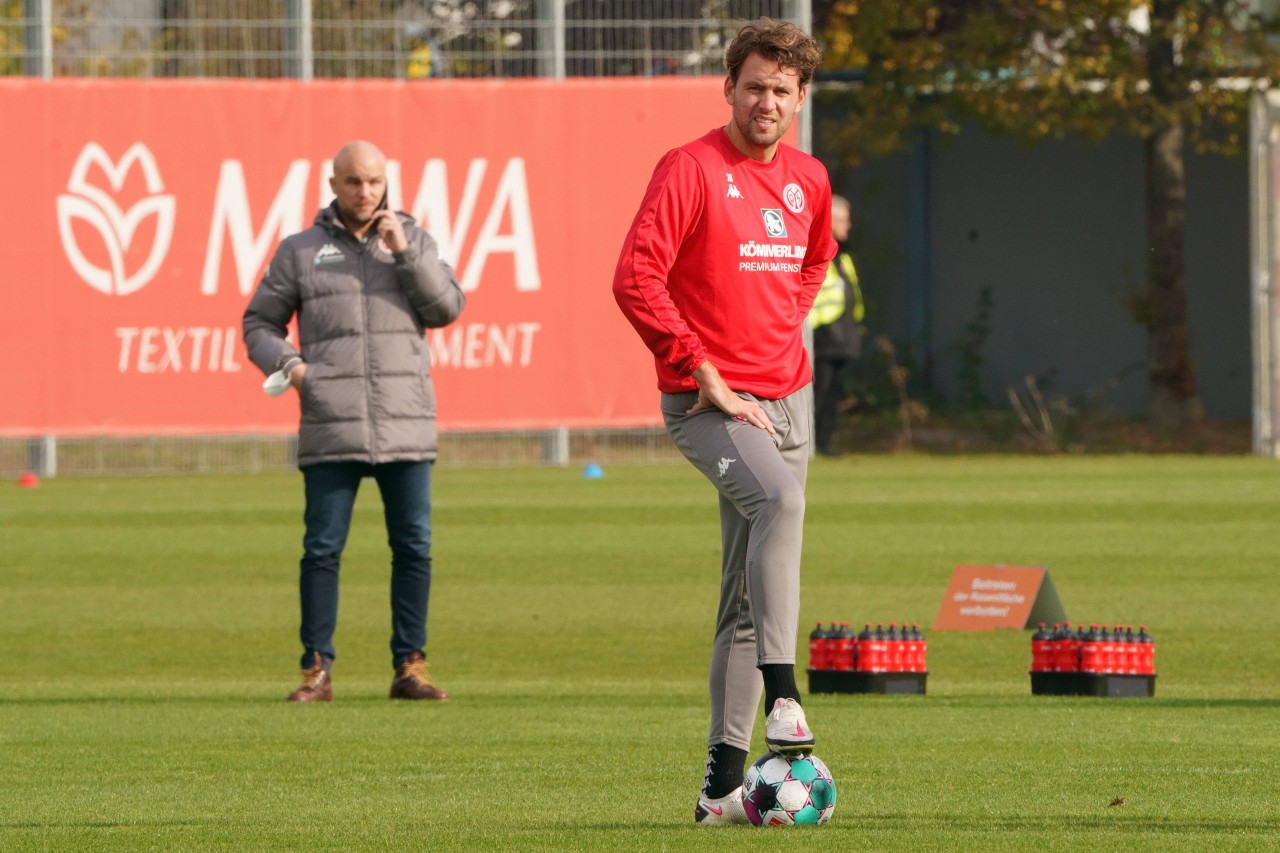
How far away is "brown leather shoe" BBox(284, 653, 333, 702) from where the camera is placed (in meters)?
8.81

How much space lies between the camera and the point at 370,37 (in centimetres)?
2111

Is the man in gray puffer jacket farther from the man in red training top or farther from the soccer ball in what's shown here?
the soccer ball

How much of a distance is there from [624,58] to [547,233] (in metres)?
1.90

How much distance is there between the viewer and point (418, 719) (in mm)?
8211

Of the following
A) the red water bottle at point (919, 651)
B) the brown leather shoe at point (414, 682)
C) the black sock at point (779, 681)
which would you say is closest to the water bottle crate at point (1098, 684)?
the red water bottle at point (919, 651)

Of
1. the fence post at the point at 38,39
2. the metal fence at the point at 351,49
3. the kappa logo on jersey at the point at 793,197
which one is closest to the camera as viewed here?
the kappa logo on jersey at the point at 793,197

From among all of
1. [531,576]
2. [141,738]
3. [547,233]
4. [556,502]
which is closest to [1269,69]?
[547,233]

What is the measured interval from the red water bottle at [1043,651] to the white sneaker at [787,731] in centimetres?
367

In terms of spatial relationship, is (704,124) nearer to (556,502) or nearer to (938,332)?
(556,502)

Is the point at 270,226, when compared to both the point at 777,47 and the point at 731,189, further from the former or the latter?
the point at 777,47

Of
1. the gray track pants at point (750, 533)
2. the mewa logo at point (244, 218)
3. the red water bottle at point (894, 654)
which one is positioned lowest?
the red water bottle at point (894, 654)

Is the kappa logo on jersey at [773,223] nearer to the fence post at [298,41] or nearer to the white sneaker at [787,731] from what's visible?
the white sneaker at [787,731]

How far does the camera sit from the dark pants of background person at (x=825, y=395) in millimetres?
21297

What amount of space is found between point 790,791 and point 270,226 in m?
15.8
